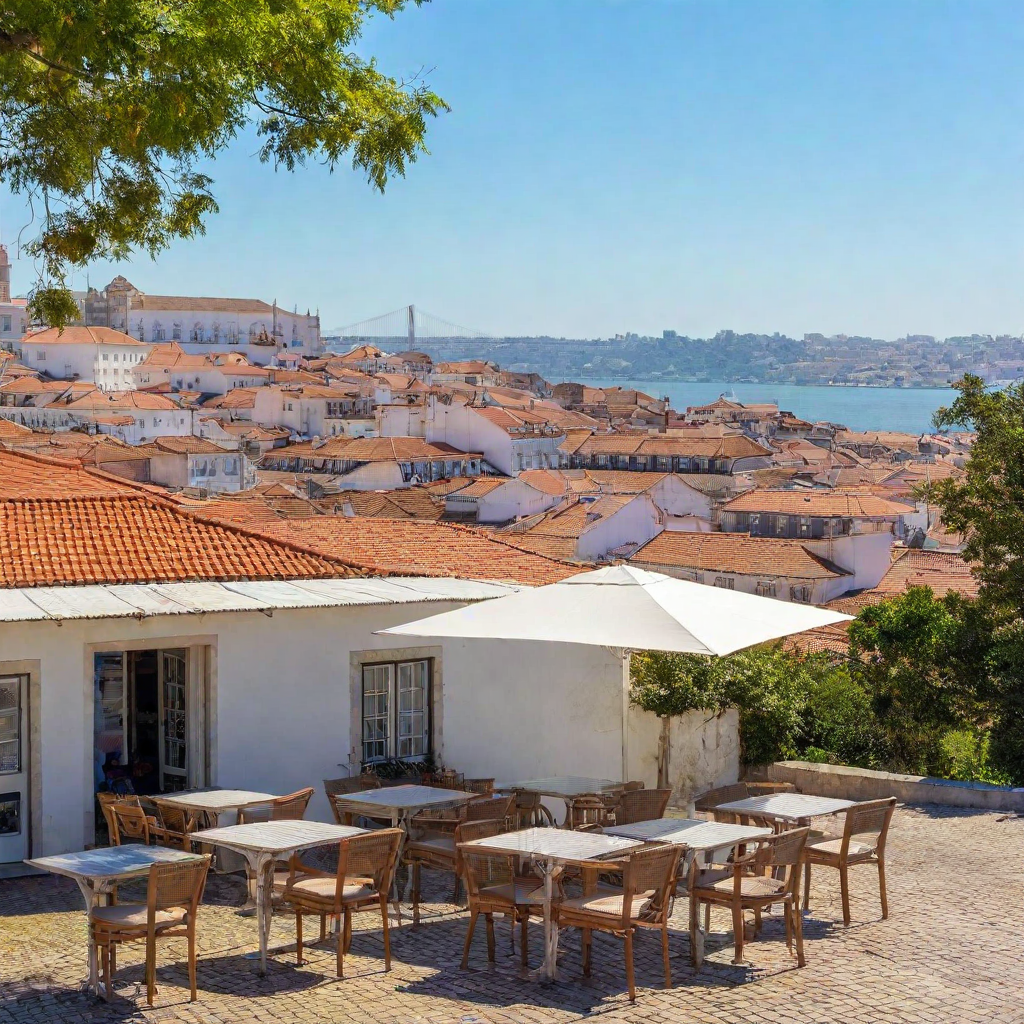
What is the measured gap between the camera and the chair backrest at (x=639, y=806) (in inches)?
339

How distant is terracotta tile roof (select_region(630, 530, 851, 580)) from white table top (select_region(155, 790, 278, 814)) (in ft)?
112

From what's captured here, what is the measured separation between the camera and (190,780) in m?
10.4

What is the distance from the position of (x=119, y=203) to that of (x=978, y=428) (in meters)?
8.69

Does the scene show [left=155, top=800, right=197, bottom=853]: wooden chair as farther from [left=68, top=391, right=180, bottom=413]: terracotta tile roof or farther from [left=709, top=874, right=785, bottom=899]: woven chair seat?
[left=68, top=391, right=180, bottom=413]: terracotta tile roof

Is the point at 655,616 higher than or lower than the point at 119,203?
lower

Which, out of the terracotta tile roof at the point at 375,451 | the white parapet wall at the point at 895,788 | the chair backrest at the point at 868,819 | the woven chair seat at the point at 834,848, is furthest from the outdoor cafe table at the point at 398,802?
the terracotta tile roof at the point at 375,451

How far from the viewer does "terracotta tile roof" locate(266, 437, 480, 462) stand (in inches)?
3169

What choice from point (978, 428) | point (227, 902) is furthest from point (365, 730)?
point (978, 428)

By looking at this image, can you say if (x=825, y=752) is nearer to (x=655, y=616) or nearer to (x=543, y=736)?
(x=543, y=736)

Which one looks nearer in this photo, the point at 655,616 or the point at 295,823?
the point at 295,823

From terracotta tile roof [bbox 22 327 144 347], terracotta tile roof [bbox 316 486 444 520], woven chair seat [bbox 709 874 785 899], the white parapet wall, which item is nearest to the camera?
woven chair seat [bbox 709 874 785 899]

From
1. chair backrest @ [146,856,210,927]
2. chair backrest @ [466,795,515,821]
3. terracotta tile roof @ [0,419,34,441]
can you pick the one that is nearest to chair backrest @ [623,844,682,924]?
chair backrest @ [466,795,515,821]

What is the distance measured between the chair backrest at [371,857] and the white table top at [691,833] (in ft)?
4.16

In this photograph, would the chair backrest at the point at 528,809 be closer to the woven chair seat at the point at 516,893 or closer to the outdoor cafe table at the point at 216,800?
the outdoor cafe table at the point at 216,800
